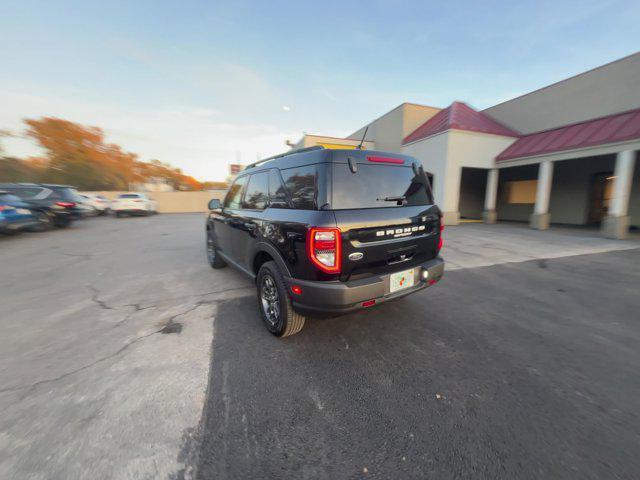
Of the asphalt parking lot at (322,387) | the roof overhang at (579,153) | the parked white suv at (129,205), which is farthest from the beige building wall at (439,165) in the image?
the parked white suv at (129,205)

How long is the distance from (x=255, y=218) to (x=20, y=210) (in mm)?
10882

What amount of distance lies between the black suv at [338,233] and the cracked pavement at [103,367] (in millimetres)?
1075

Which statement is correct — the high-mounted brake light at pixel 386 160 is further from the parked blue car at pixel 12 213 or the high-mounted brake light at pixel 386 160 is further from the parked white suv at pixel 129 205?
the parked white suv at pixel 129 205

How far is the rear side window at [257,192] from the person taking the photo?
337cm

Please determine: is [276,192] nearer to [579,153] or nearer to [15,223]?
[15,223]

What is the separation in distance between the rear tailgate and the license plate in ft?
0.21

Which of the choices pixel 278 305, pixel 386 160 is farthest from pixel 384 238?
pixel 278 305

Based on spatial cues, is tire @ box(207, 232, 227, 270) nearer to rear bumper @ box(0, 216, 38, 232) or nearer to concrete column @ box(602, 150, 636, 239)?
rear bumper @ box(0, 216, 38, 232)

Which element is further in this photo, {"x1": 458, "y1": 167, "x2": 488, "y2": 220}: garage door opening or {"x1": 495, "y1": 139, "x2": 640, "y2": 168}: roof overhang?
{"x1": 458, "y1": 167, "x2": 488, "y2": 220}: garage door opening

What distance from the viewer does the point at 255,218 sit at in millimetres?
3330

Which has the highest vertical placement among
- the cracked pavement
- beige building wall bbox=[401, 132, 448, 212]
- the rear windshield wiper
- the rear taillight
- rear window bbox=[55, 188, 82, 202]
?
beige building wall bbox=[401, 132, 448, 212]

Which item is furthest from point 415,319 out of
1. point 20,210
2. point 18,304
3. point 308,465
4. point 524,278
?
point 20,210

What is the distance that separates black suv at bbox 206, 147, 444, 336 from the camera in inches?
91.9

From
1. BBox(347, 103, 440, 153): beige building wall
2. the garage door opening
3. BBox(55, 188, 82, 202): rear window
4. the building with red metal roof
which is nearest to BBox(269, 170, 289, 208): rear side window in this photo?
the building with red metal roof
